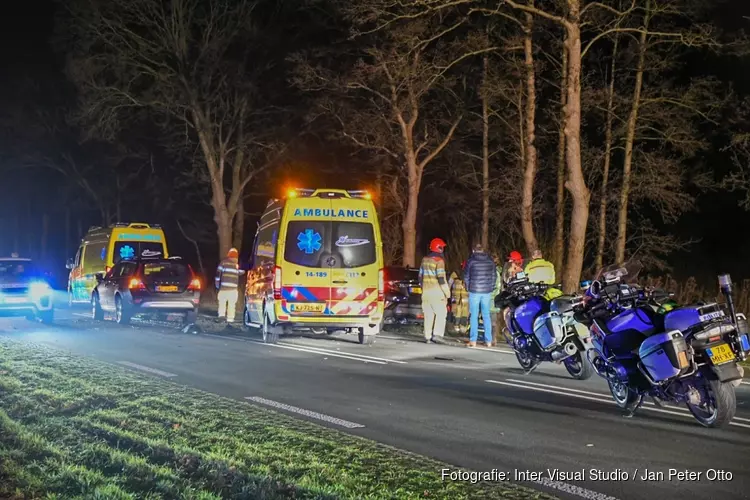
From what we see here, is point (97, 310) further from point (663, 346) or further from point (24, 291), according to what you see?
point (663, 346)

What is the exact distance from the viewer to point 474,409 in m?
10.0

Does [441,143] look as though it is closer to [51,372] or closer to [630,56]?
[630,56]

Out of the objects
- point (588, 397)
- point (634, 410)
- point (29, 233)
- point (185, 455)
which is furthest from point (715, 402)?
point (29, 233)

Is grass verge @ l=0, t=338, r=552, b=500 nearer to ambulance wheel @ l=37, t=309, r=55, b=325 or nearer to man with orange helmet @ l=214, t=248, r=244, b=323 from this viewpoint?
ambulance wheel @ l=37, t=309, r=55, b=325

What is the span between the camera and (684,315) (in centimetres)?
869

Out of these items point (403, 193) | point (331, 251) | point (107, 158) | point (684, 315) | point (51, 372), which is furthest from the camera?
point (107, 158)

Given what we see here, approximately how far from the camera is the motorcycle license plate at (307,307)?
55.5ft

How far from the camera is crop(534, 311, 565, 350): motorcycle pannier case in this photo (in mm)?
12211

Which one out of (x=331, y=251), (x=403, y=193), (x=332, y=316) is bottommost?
(x=332, y=316)

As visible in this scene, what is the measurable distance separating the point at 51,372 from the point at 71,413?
3066 millimetres

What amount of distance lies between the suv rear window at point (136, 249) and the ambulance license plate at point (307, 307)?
29.2 ft

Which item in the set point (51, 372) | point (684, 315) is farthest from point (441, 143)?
point (684, 315)

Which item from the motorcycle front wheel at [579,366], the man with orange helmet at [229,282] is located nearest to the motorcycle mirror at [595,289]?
the motorcycle front wheel at [579,366]

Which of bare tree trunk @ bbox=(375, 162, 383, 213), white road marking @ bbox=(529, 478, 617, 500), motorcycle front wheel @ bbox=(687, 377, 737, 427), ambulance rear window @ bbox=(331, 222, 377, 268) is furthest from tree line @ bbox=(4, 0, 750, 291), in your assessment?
white road marking @ bbox=(529, 478, 617, 500)
